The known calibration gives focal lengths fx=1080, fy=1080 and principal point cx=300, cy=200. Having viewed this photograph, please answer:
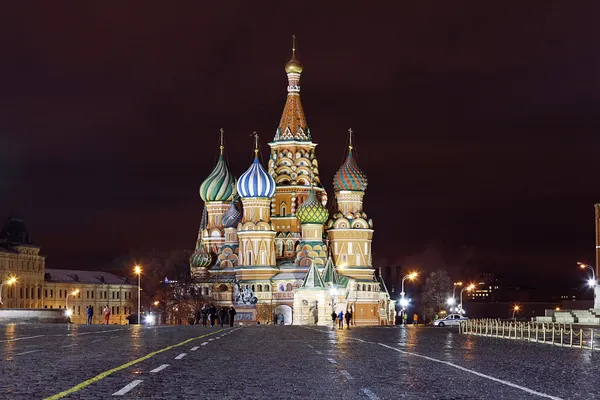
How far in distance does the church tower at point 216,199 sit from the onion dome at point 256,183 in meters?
11.8

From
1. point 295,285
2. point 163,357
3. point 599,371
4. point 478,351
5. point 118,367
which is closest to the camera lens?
point 118,367

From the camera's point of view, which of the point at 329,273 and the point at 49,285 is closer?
the point at 329,273

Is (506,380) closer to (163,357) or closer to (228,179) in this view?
(163,357)

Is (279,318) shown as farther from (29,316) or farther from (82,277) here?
(82,277)

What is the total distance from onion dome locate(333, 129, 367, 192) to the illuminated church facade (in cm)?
12

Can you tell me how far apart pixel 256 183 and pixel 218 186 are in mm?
14227

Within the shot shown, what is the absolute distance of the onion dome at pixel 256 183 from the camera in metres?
128

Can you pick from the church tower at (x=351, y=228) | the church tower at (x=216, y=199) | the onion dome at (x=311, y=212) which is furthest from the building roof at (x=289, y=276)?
the church tower at (x=216, y=199)

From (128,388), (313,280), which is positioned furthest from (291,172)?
(128,388)

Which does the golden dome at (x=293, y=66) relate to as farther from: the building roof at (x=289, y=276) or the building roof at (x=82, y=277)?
the building roof at (x=82, y=277)

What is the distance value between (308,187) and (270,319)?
1785cm

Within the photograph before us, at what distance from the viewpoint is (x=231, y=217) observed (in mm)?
135750

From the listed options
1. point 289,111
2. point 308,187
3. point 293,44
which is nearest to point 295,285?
point 308,187

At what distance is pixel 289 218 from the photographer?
133875 millimetres
